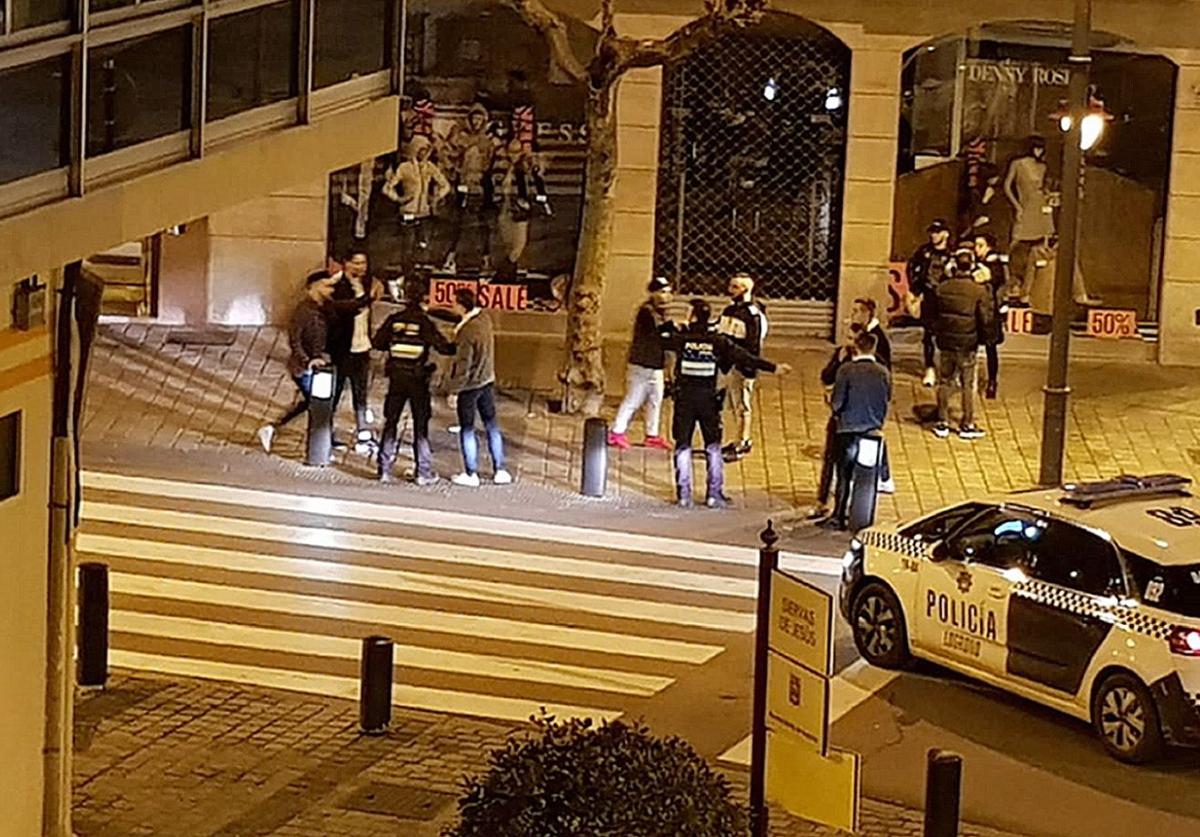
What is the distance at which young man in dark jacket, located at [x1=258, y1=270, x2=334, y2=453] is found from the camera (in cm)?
2303

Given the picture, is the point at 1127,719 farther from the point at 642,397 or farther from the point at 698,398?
the point at 642,397

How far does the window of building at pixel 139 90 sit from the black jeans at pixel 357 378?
9.95 metres

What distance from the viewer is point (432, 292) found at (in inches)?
1127

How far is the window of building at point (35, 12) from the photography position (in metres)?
12.0

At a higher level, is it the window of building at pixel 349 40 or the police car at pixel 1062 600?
the window of building at pixel 349 40

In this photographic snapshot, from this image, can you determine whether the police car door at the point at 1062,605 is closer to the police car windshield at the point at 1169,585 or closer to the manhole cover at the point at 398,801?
the police car windshield at the point at 1169,585

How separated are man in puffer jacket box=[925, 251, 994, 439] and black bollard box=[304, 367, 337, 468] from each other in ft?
18.3

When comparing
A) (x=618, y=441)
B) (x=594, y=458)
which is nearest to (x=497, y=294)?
(x=618, y=441)

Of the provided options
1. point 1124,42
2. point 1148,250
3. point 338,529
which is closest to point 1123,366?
point 1148,250

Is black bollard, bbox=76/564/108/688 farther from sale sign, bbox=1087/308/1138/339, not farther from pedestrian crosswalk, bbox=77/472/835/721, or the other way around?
sale sign, bbox=1087/308/1138/339

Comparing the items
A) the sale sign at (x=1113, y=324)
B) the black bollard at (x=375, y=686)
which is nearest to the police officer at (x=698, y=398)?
the black bollard at (x=375, y=686)

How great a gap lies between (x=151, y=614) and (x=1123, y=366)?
1295 centimetres

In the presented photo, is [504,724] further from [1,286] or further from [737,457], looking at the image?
[737,457]

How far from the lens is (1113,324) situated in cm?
2852
